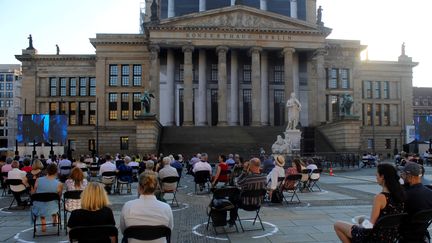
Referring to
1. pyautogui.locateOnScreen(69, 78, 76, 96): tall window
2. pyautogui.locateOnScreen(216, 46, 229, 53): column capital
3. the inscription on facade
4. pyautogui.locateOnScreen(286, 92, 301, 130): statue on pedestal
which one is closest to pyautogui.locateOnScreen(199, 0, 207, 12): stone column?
the inscription on facade

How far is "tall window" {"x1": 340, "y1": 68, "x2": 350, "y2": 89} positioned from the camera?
231 feet

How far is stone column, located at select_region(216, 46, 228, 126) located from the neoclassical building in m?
0.13

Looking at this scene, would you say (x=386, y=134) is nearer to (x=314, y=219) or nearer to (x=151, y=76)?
(x=151, y=76)

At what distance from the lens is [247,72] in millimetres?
65062

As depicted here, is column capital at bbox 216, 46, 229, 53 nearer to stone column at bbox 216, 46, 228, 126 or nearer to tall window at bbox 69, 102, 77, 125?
stone column at bbox 216, 46, 228, 126

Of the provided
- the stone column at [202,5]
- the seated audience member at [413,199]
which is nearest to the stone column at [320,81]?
the stone column at [202,5]

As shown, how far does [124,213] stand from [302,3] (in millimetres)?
70294

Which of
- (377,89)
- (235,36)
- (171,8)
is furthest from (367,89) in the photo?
(171,8)

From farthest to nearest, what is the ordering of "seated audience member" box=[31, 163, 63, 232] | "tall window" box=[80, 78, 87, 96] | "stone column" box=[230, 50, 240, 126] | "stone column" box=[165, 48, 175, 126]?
"tall window" box=[80, 78, 87, 96] < "stone column" box=[230, 50, 240, 126] < "stone column" box=[165, 48, 175, 126] < "seated audience member" box=[31, 163, 63, 232]

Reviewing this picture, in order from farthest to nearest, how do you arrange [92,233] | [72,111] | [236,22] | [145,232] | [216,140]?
[72,111]
[236,22]
[216,140]
[92,233]
[145,232]

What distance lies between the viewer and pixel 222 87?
2265 inches

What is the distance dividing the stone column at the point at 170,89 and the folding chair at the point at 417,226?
5466cm

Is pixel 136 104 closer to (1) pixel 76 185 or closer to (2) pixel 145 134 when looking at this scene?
(2) pixel 145 134

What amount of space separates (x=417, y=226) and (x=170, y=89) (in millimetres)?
56335
